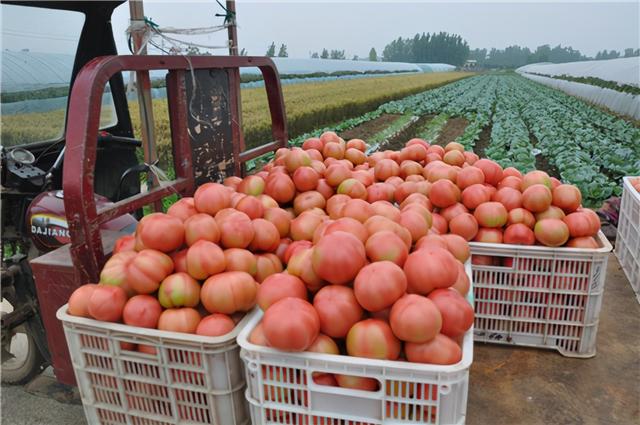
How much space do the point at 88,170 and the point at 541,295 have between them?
102 inches

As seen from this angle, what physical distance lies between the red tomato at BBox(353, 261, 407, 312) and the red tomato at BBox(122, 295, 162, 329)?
84 cm

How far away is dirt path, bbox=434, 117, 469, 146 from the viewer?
541 inches

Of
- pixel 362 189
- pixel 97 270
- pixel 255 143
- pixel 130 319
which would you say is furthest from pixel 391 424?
pixel 255 143

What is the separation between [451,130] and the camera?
1573 centimetres

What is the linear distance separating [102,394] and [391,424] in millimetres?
1255

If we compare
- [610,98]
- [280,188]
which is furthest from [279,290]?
[610,98]

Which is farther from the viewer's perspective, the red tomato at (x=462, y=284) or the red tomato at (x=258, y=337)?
the red tomato at (x=462, y=284)

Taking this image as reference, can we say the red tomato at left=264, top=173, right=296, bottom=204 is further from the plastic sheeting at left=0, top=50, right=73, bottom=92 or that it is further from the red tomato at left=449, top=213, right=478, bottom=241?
the plastic sheeting at left=0, top=50, right=73, bottom=92

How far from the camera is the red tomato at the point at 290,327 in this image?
171cm

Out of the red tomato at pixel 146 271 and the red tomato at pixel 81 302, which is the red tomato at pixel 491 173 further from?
the red tomato at pixel 81 302

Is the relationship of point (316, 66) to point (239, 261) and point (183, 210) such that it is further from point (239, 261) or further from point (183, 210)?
point (239, 261)

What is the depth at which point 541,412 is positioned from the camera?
2.66 m

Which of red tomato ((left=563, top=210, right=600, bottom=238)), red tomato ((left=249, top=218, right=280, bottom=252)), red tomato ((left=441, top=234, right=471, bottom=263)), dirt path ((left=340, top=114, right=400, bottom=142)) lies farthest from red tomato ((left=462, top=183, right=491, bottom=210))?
dirt path ((left=340, top=114, right=400, bottom=142))

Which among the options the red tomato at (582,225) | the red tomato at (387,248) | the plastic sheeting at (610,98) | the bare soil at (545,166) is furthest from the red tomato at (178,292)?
the plastic sheeting at (610,98)
